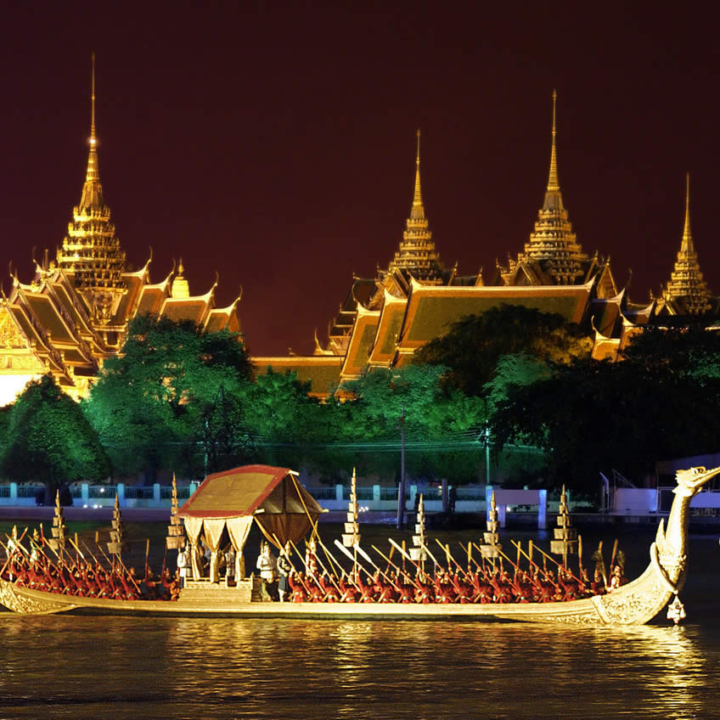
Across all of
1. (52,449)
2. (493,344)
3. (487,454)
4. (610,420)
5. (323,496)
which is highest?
(493,344)

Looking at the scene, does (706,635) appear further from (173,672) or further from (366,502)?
(366,502)

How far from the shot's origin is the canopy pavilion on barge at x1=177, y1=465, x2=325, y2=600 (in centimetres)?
3003

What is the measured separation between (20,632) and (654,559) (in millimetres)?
9066

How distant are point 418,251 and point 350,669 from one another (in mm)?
67361

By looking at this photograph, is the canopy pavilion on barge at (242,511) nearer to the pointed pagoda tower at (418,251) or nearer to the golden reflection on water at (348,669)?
the golden reflection on water at (348,669)

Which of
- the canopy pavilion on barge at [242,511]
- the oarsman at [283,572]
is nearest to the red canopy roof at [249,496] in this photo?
the canopy pavilion on barge at [242,511]

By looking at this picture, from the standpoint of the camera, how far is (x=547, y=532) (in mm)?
48156

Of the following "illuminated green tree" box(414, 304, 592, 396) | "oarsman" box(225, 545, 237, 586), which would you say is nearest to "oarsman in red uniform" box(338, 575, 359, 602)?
"oarsman" box(225, 545, 237, 586)

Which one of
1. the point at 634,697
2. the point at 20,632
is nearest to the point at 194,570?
the point at 20,632

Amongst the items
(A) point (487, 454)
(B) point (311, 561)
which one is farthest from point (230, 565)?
(A) point (487, 454)

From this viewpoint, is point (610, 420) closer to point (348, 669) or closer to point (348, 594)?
point (348, 594)

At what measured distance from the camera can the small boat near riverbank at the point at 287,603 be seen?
89.2 feet

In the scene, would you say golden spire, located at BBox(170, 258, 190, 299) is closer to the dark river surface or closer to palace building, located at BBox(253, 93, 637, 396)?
palace building, located at BBox(253, 93, 637, 396)

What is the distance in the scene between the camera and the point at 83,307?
270 feet
